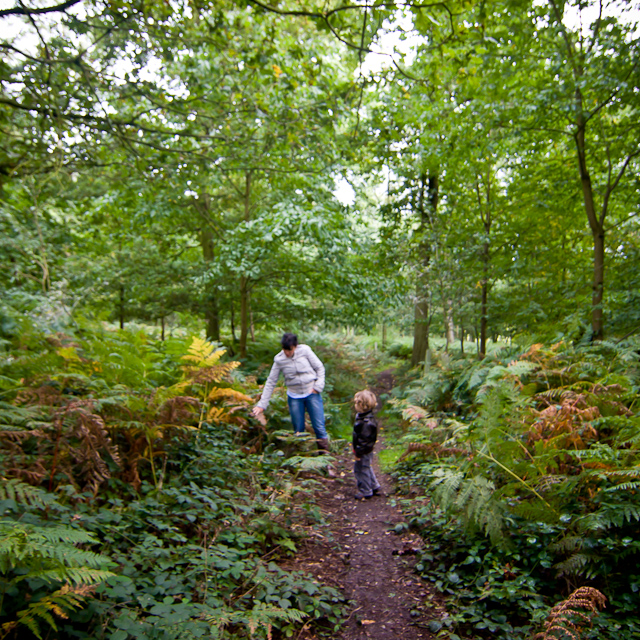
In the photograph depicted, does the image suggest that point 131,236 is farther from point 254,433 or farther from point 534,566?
point 534,566

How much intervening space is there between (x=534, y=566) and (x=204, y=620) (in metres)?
2.13

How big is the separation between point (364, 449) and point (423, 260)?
28.8ft

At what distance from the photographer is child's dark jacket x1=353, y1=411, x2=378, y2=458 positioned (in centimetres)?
531

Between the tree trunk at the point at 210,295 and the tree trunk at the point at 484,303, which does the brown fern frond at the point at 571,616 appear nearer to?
the tree trunk at the point at 484,303

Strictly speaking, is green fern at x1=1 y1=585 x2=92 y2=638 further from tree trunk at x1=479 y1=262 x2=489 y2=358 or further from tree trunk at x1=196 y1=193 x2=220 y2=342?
tree trunk at x1=196 y1=193 x2=220 y2=342

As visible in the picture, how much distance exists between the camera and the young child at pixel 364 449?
5320 mm

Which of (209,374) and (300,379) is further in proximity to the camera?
(300,379)

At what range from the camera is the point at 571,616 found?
7.95 feet

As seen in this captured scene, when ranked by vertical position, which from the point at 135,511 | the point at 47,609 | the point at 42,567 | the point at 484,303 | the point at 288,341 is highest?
the point at 484,303

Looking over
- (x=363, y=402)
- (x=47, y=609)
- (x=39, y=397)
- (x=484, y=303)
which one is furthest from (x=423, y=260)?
(x=47, y=609)

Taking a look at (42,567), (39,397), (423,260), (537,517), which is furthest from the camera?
(423,260)

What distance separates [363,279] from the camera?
9.92 metres

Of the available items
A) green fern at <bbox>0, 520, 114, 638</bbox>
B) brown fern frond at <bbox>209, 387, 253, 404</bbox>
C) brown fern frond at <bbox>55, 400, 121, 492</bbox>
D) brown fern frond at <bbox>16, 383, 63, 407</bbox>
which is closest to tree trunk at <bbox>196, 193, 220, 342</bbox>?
brown fern frond at <bbox>209, 387, 253, 404</bbox>

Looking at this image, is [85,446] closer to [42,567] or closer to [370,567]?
[42,567]
